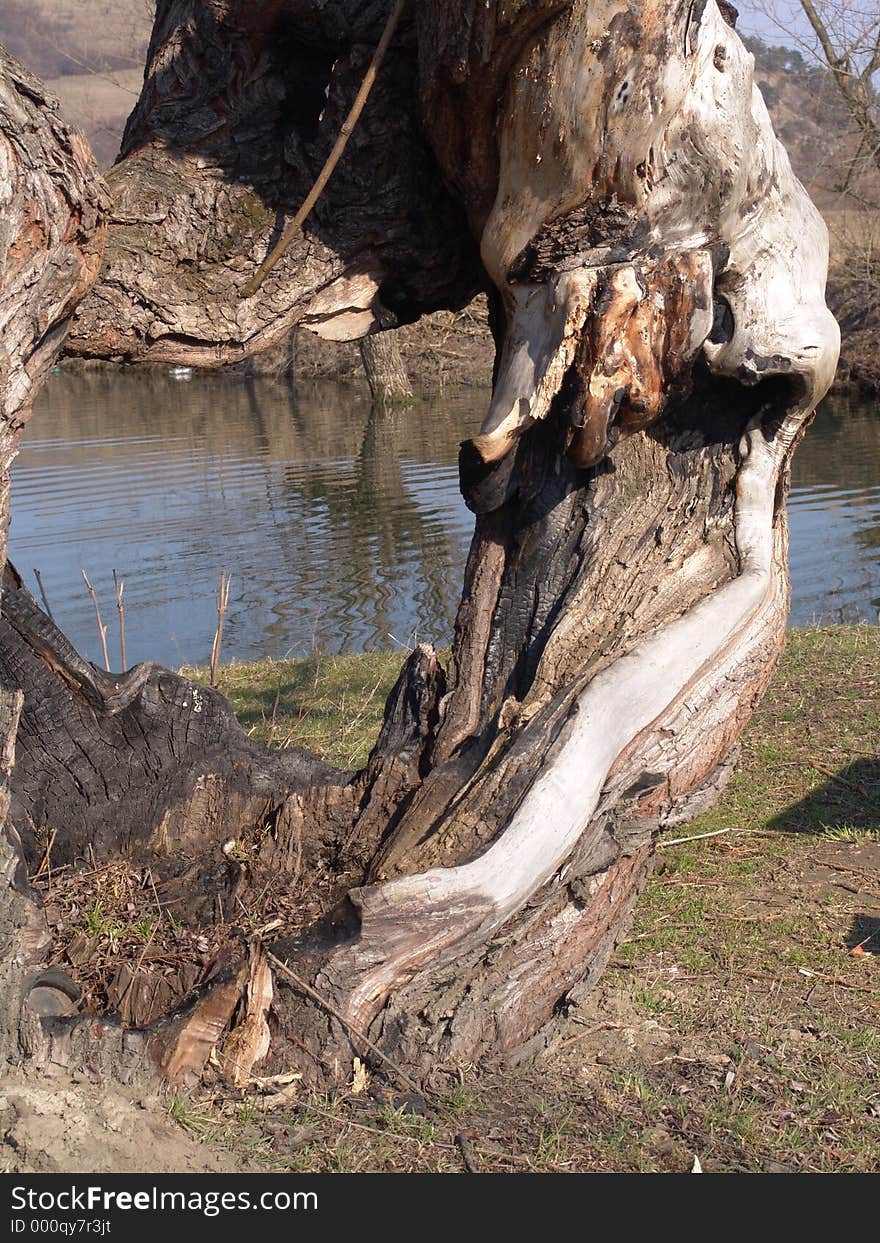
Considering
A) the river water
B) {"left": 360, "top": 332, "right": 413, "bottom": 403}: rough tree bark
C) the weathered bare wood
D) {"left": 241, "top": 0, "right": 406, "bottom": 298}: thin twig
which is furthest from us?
{"left": 360, "top": 332, "right": 413, "bottom": 403}: rough tree bark

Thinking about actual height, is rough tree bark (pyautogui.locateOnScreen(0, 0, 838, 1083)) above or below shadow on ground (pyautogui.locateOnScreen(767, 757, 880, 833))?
above

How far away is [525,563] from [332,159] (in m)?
1.52

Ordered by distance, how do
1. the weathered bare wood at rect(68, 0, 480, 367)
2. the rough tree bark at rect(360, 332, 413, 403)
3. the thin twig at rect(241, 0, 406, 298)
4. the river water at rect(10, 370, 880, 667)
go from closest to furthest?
the thin twig at rect(241, 0, 406, 298) → the weathered bare wood at rect(68, 0, 480, 367) → the river water at rect(10, 370, 880, 667) → the rough tree bark at rect(360, 332, 413, 403)

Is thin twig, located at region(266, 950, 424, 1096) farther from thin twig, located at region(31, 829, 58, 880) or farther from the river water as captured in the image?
the river water

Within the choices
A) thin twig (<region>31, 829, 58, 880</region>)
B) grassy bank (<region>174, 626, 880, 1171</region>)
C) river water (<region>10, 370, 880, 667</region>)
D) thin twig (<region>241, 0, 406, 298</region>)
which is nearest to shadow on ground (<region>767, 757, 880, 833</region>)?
grassy bank (<region>174, 626, 880, 1171</region>)

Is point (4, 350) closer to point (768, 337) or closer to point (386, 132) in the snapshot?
point (386, 132)

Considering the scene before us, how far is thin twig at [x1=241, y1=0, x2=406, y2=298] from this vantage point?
3877mm

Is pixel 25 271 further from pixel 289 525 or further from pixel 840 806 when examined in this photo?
pixel 289 525

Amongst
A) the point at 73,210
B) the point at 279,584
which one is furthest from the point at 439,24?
the point at 279,584

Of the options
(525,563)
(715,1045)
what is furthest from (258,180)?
(715,1045)

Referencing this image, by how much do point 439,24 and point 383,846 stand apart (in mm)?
2595

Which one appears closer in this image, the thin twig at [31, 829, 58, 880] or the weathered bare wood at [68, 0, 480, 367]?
the thin twig at [31, 829, 58, 880]

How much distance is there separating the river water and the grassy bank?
15.9 feet

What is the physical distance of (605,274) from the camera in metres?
3.67
